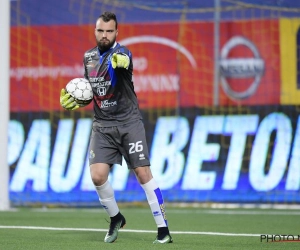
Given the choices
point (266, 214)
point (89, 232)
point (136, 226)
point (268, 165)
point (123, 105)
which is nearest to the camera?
point (123, 105)

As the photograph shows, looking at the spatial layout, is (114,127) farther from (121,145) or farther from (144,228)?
(144,228)

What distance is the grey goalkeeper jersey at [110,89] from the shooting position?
9.15 m

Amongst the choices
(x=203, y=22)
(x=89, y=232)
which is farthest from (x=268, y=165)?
(x=203, y=22)

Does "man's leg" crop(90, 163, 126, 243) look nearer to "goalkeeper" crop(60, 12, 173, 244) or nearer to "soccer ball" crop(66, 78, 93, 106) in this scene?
"goalkeeper" crop(60, 12, 173, 244)

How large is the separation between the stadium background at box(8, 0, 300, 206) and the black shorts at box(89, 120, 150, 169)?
5202 millimetres

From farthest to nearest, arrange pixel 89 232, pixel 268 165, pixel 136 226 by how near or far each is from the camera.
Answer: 1. pixel 268 165
2. pixel 136 226
3. pixel 89 232

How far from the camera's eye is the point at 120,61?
8.70 meters

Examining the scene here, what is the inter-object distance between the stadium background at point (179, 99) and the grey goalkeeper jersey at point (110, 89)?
17.2 feet

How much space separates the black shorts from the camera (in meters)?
9.16

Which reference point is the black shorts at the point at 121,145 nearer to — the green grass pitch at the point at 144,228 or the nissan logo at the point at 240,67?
the green grass pitch at the point at 144,228

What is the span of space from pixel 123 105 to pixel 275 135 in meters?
5.41

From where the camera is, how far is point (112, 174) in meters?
14.6

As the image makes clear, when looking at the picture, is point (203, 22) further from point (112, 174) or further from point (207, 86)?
point (112, 174)

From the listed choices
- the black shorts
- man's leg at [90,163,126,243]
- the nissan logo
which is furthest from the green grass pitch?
the nissan logo
